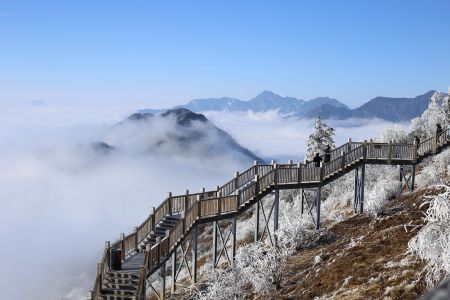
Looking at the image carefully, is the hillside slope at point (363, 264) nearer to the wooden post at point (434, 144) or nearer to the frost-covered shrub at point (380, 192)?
the frost-covered shrub at point (380, 192)

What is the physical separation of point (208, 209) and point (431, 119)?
125 ft

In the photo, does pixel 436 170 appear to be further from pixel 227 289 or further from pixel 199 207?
pixel 227 289

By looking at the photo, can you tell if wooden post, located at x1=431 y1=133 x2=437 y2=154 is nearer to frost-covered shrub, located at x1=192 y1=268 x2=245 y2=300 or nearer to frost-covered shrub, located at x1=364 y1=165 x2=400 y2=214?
frost-covered shrub, located at x1=364 y1=165 x2=400 y2=214

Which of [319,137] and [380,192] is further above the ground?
[319,137]

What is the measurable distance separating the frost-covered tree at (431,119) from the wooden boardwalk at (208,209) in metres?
18.2

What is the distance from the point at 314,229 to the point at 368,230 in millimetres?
6347

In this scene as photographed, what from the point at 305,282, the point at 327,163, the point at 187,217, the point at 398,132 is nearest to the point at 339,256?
the point at 305,282

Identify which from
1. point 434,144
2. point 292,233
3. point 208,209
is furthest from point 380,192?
point 208,209

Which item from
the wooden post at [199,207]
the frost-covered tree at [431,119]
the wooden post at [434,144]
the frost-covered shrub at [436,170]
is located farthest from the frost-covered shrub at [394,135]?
the wooden post at [199,207]

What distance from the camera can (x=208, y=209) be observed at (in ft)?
95.6

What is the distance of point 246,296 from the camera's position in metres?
24.9

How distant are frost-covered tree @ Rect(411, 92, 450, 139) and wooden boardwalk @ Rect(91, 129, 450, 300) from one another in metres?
18.2

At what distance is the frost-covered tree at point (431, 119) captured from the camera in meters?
55.2

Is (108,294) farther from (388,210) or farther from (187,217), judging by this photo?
(388,210)
